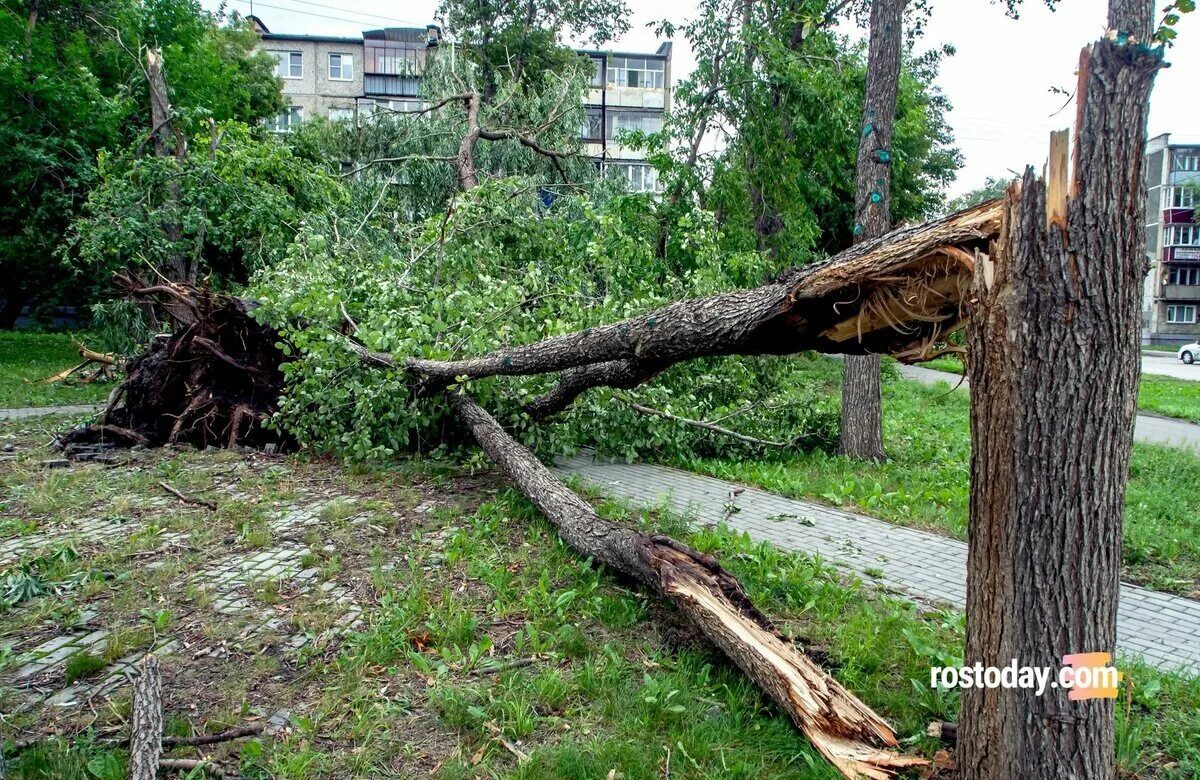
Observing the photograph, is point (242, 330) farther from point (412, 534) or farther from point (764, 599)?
point (764, 599)

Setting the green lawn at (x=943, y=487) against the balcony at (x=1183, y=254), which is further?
the balcony at (x=1183, y=254)

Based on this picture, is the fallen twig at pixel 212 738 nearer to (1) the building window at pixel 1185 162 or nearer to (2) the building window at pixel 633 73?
(2) the building window at pixel 633 73

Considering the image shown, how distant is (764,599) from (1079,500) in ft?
6.71

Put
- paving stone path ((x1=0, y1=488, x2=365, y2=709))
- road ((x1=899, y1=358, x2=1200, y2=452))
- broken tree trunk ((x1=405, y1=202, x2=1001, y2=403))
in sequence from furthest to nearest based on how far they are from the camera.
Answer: road ((x1=899, y1=358, x2=1200, y2=452)) < paving stone path ((x1=0, y1=488, x2=365, y2=709)) < broken tree trunk ((x1=405, y1=202, x2=1001, y2=403))

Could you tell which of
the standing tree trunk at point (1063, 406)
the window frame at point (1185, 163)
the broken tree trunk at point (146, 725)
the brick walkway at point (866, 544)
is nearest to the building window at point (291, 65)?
the brick walkway at point (866, 544)

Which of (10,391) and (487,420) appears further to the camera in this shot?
(10,391)

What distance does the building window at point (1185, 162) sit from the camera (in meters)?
53.5

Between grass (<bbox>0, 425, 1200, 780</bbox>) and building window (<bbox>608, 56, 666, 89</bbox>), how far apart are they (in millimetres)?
40866

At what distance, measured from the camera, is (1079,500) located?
2223 mm

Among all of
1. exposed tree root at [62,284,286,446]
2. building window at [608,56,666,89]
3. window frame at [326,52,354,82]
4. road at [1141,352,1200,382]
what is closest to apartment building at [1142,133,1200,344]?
road at [1141,352,1200,382]

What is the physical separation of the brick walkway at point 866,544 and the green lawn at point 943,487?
0.78ft

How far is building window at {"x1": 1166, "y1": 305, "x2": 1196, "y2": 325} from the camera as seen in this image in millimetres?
51469

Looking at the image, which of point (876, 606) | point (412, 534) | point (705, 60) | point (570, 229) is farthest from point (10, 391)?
point (876, 606)

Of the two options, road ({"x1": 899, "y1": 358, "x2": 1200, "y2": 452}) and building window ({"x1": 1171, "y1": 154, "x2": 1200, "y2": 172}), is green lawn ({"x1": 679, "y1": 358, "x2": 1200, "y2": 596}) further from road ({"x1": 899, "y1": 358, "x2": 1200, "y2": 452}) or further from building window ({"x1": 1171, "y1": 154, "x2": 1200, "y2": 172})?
building window ({"x1": 1171, "y1": 154, "x2": 1200, "y2": 172})
